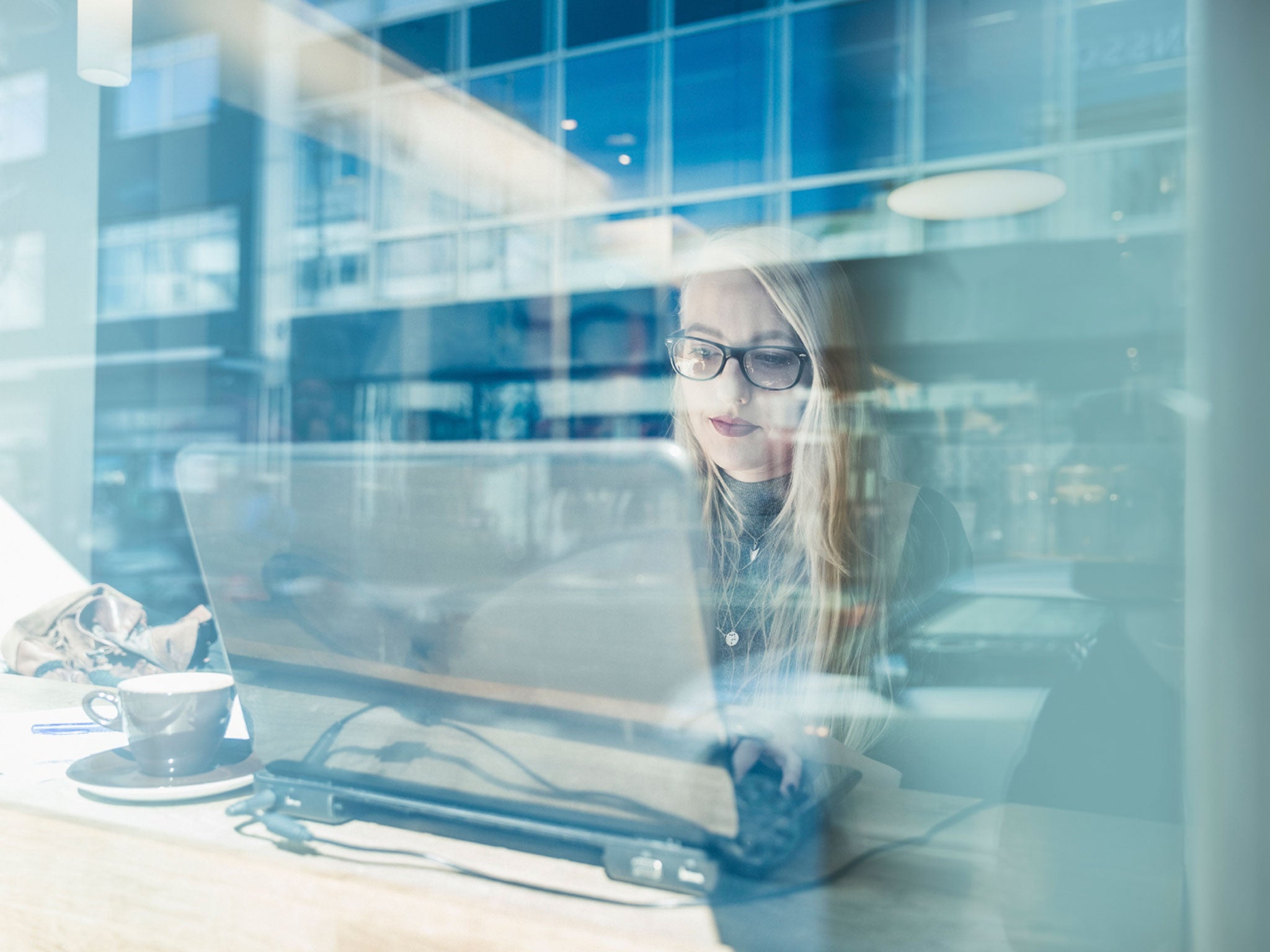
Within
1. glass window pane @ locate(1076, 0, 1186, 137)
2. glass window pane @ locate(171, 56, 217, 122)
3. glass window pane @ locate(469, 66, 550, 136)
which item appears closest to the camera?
glass window pane @ locate(1076, 0, 1186, 137)

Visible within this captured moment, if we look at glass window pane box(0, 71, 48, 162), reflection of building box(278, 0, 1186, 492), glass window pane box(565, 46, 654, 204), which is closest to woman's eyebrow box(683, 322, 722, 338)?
reflection of building box(278, 0, 1186, 492)

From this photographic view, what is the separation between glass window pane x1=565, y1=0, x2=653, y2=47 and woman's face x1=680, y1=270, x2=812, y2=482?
2.24m

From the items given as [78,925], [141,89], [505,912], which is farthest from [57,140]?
[505,912]

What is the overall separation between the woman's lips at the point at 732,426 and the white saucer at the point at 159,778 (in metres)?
0.47

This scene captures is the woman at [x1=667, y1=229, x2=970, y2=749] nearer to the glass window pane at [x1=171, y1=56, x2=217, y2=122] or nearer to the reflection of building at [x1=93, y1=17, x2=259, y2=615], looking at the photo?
the reflection of building at [x1=93, y1=17, x2=259, y2=615]

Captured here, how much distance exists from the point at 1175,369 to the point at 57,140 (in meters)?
1.47

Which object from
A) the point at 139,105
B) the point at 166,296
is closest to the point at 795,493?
the point at 139,105

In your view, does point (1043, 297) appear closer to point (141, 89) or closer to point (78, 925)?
point (78, 925)

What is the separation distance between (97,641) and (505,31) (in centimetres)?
237

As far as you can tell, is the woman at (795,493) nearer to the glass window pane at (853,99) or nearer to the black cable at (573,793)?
the black cable at (573,793)

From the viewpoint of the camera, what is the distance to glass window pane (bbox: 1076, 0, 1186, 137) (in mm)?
326

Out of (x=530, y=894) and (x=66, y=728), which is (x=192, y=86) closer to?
(x=66, y=728)

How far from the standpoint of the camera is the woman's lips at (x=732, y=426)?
741mm

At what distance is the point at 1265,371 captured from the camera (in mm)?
260
